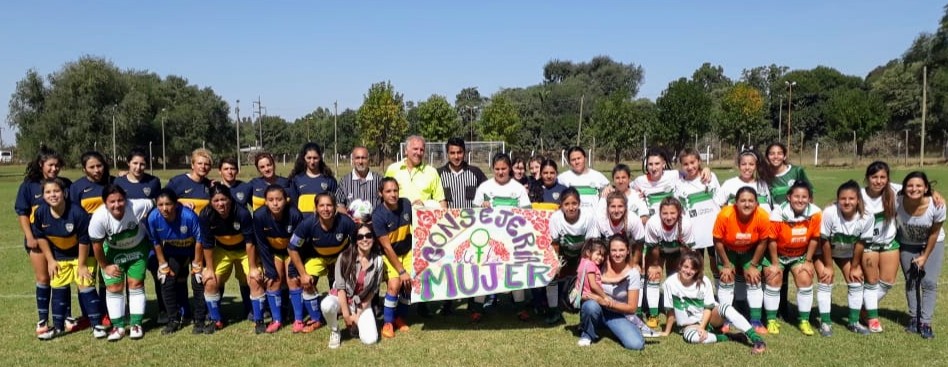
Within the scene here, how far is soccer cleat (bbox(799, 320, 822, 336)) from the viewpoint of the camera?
20.0 feet

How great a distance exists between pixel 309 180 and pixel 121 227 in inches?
75.8

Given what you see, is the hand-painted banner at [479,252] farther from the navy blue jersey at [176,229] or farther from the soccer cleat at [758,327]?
the navy blue jersey at [176,229]

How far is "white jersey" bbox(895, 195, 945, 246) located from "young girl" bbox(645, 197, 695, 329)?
80.3 inches

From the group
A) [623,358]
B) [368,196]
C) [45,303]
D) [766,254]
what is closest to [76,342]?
[45,303]

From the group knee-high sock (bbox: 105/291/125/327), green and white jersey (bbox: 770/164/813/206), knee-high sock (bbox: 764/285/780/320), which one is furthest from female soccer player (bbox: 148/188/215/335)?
green and white jersey (bbox: 770/164/813/206)

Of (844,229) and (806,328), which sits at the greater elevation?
(844,229)

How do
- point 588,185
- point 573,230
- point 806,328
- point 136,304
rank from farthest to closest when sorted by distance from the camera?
point 588,185, point 573,230, point 136,304, point 806,328

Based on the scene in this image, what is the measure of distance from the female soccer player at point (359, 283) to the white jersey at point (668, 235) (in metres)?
2.85

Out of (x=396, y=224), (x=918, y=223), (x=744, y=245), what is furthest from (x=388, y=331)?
(x=918, y=223)

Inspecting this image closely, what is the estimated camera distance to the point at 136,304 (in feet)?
20.5

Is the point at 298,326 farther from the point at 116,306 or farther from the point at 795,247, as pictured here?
the point at 795,247

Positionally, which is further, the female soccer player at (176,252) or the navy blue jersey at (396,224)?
the navy blue jersey at (396,224)

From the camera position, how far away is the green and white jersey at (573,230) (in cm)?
636

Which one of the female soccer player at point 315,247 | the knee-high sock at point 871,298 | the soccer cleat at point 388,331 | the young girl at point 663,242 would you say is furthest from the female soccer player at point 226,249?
the knee-high sock at point 871,298
